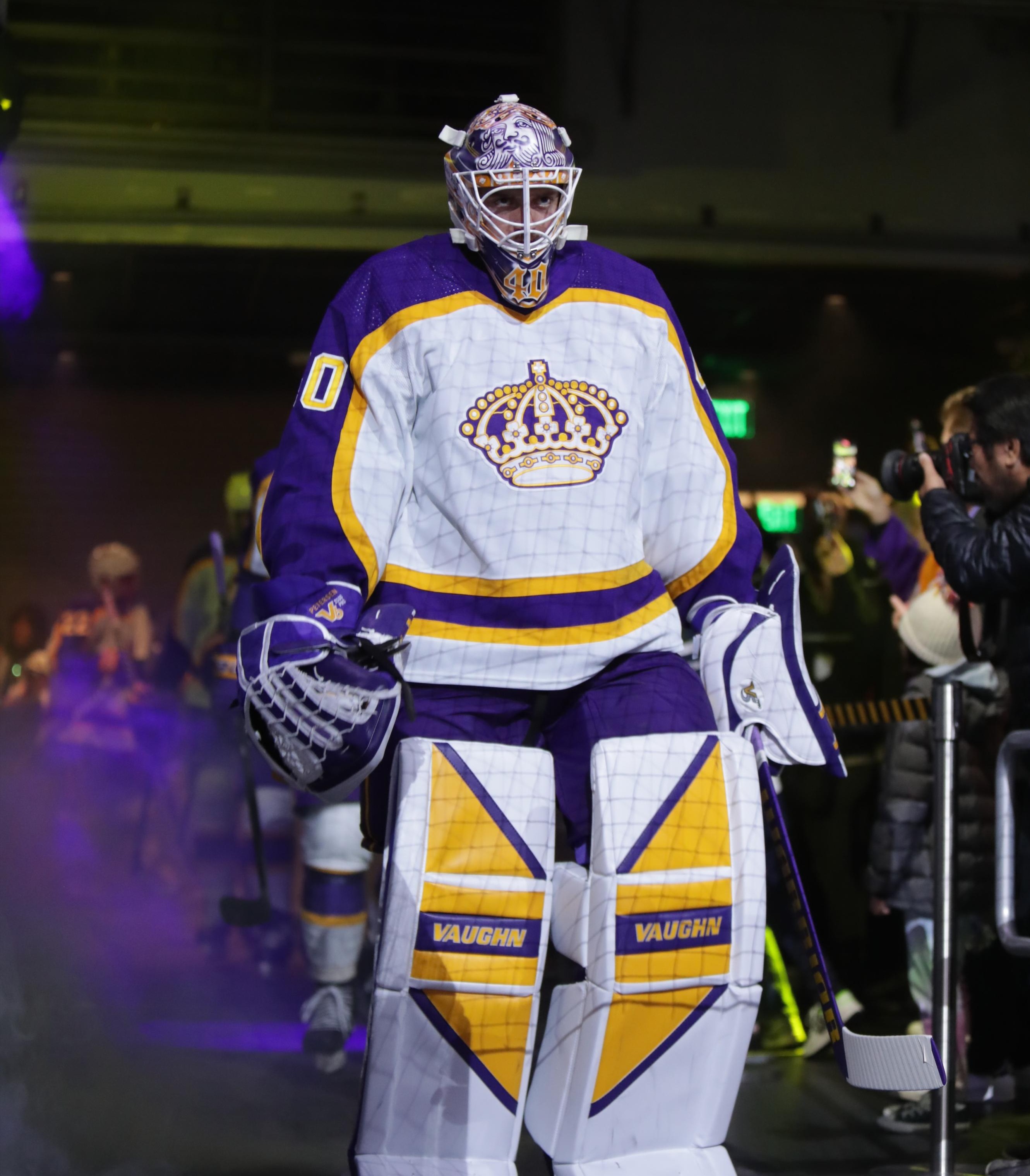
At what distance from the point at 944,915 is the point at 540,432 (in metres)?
1.58

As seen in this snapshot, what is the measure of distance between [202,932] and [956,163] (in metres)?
5.13

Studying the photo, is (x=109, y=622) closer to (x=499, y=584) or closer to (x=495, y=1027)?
(x=499, y=584)

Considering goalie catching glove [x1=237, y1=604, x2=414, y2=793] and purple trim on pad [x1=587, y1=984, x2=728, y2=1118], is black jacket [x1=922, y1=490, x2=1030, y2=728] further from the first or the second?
goalie catching glove [x1=237, y1=604, x2=414, y2=793]

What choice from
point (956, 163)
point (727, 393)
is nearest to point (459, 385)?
point (956, 163)

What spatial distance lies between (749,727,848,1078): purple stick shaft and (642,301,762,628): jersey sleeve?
0.27 metres

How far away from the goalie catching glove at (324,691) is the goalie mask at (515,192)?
566 millimetres

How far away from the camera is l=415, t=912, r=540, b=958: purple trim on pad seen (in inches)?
73.0

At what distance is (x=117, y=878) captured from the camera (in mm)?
5914

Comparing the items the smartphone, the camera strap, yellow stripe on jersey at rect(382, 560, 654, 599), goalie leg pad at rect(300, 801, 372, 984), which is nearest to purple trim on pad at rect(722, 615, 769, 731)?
yellow stripe on jersey at rect(382, 560, 654, 599)

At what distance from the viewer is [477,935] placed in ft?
6.12

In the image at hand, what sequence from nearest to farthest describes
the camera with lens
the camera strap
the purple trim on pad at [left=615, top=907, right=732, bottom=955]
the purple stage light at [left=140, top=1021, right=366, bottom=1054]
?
1. the purple trim on pad at [left=615, top=907, right=732, bottom=955]
2. the camera with lens
3. the camera strap
4. the purple stage light at [left=140, top=1021, right=366, bottom=1054]

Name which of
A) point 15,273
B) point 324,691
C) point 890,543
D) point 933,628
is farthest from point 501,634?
point 15,273

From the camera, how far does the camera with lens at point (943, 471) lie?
3.20m

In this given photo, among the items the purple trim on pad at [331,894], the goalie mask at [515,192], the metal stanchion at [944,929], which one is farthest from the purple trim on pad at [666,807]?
the purple trim on pad at [331,894]
